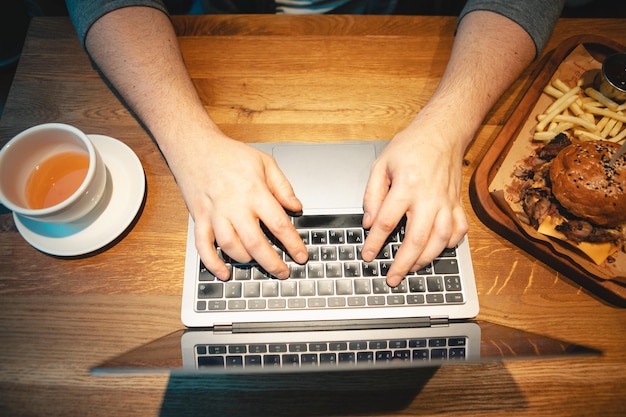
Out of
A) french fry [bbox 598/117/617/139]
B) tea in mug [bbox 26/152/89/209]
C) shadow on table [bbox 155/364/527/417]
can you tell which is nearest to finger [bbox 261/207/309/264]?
shadow on table [bbox 155/364/527/417]

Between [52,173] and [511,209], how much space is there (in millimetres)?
873

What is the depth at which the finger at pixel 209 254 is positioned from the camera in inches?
25.3

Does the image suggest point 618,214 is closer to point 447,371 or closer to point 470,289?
point 470,289

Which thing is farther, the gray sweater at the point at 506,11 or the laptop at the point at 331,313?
the gray sweater at the point at 506,11

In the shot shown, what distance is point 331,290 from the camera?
0.66m

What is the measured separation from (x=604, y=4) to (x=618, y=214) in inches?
54.3

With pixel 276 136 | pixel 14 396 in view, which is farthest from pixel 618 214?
pixel 14 396

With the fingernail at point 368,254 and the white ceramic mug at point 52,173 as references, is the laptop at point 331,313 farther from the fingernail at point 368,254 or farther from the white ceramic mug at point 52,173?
the white ceramic mug at point 52,173

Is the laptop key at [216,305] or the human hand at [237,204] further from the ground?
the human hand at [237,204]

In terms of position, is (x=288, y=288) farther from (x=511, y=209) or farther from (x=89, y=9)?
(x=89, y=9)

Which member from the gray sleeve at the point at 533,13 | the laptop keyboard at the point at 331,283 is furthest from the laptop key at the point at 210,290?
the gray sleeve at the point at 533,13

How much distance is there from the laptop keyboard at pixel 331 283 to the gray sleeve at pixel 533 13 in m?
0.52

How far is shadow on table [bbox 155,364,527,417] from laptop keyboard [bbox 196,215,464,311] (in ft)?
0.40

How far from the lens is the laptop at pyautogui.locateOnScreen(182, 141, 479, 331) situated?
2.10 feet
